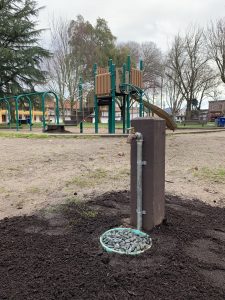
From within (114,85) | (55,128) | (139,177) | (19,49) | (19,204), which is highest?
(19,49)

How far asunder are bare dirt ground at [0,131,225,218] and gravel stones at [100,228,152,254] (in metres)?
1.12

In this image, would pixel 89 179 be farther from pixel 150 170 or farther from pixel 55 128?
pixel 55 128

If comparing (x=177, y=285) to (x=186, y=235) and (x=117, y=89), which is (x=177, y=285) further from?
(x=117, y=89)

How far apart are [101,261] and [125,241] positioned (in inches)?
10.5

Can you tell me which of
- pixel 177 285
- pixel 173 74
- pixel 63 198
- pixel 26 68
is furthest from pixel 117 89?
pixel 173 74

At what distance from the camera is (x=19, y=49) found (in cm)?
2592

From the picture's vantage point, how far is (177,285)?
5.65 feet

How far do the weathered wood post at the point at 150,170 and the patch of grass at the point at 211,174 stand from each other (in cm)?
244

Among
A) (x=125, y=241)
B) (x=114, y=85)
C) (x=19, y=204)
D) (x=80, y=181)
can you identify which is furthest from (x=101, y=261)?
(x=114, y=85)

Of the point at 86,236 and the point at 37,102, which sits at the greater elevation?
the point at 37,102

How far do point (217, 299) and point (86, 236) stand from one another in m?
1.08

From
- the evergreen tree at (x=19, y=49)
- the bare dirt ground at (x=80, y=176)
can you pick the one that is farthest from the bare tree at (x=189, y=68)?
the bare dirt ground at (x=80, y=176)

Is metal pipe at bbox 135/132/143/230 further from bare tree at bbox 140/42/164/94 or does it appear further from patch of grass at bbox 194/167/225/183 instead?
bare tree at bbox 140/42/164/94

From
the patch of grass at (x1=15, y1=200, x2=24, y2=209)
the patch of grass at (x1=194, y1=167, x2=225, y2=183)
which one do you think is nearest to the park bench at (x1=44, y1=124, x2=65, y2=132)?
the patch of grass at (x1=194, y1=167, x2=225, y2=183)
